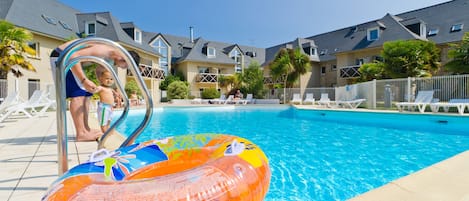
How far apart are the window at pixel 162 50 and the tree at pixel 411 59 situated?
866 inches

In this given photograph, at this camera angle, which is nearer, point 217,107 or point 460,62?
point 460,62

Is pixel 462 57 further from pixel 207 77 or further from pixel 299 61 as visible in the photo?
pixel 207 77

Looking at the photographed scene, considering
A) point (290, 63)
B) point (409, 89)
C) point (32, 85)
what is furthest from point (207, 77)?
point (409, 89)

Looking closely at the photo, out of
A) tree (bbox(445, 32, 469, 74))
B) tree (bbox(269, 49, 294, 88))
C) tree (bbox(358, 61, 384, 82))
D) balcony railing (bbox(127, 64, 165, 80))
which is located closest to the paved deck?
tree (bbox(445, 32, 469, 74))

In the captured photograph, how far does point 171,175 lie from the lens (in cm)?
124

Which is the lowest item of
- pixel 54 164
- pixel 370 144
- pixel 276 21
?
pixel 370 144

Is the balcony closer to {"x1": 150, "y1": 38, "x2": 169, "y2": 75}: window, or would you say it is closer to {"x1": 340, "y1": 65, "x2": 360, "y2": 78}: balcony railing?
{"x1": 150, "y1": 38, "x2": 169, "y2": 75}: window

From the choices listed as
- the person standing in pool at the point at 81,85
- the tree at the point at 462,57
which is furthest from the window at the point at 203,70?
the person standing in pool at the point at 81,85

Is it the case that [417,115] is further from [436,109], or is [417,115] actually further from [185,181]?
[185,181]

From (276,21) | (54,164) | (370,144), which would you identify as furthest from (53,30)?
(370,144)

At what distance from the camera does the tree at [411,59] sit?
1417 cm

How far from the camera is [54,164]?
2604 millimetres

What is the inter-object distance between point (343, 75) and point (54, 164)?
24.2 metres

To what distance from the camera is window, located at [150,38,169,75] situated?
27.6 meters
